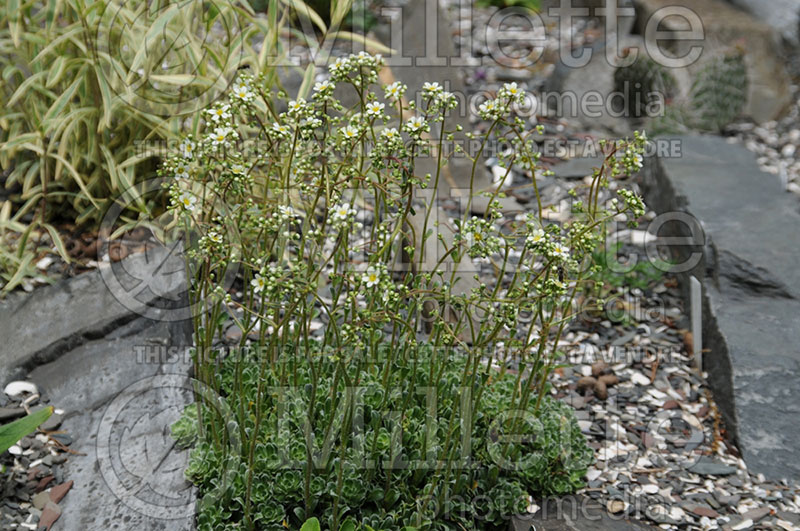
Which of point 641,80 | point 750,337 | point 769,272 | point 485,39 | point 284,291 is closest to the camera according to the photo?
point 284,291

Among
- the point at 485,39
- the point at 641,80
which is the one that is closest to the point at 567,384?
the point at 641,80

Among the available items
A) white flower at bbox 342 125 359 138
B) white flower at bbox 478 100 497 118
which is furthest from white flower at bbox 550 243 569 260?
white flower at bbox 342 125 359 138

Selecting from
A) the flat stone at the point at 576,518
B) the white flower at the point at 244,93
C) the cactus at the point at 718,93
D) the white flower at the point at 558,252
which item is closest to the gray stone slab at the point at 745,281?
the flat stone at the point at 576,518

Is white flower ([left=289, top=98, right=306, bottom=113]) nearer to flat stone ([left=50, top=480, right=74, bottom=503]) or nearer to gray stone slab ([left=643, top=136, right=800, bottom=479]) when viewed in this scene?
flat stone ([left=50, top=480, right=74, bottom=503])

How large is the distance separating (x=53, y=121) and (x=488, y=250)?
1.84m

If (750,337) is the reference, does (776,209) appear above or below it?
above

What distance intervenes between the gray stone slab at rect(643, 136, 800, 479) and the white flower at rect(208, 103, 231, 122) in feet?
5.80

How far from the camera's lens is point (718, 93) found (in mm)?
Result: 4676

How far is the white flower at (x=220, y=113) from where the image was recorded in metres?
1.95

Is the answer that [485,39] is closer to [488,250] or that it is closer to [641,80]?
[641,80]

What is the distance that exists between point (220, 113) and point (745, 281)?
2032 millimetres

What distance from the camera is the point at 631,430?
2652 millimetres

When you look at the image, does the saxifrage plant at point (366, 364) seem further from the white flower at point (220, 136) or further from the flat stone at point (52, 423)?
the flat stone at point (52, 423)

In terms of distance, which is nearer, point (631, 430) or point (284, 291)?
point (284, 291)
